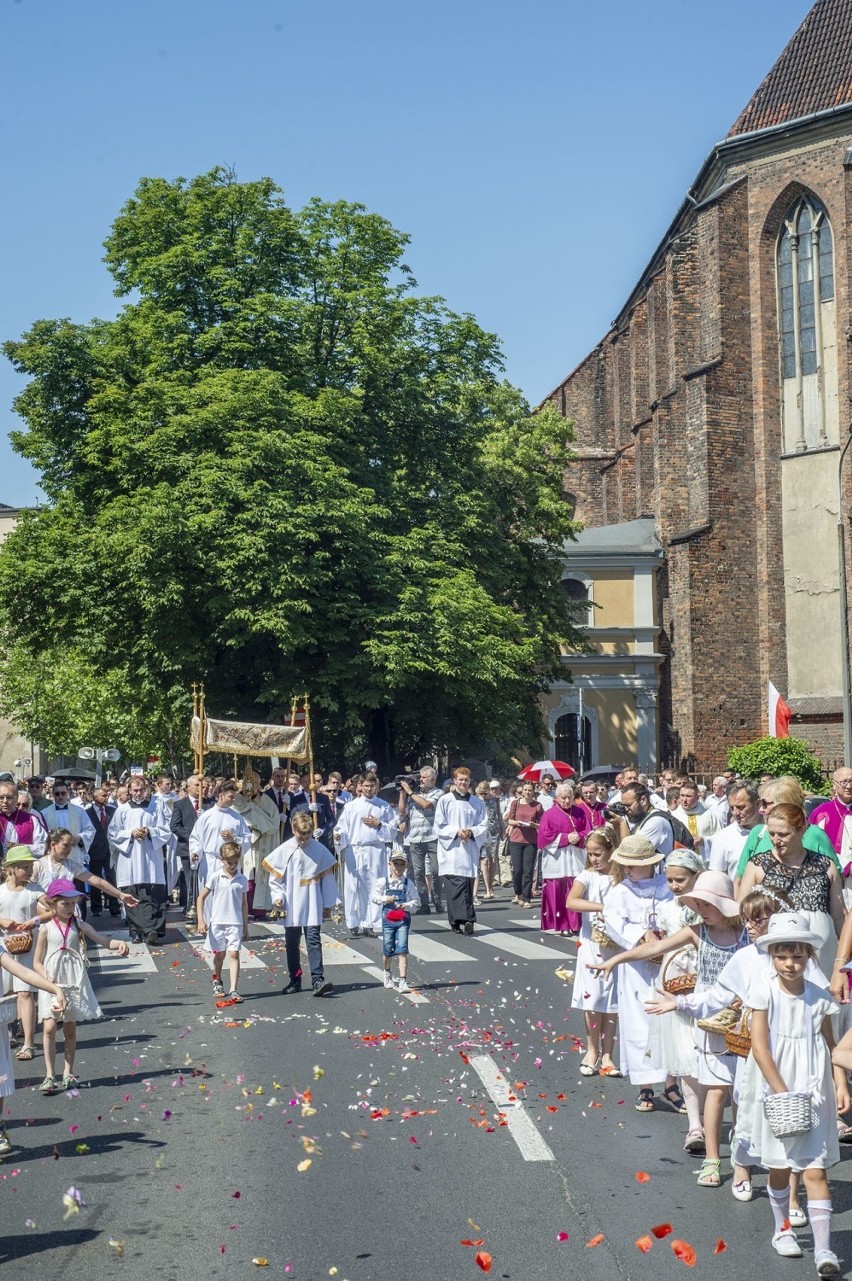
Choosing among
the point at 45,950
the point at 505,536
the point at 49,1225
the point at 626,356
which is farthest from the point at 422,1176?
the point at 626,356

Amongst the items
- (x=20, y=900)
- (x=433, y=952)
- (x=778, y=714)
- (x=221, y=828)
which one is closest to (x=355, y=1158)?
(x=20, y=900)

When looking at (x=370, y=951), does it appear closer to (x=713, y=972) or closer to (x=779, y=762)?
(x=713, y=972)

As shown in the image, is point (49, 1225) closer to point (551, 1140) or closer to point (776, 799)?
point (551, 1140)

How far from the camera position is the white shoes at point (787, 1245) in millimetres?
6055

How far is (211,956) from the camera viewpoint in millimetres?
15711

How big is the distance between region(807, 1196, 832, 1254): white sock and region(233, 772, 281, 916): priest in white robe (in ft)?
46.6

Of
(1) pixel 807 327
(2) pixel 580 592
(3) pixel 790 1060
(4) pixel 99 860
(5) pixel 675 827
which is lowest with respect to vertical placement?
(4) pixel 99 860

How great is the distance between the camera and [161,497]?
30.1m

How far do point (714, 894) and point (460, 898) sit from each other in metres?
11.5

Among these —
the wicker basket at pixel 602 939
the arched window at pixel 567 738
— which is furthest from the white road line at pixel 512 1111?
the arched window at pixel 567 738

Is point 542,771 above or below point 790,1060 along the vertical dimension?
above

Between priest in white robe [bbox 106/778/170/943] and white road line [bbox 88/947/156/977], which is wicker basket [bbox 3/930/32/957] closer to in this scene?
white road line [bbox 88/947/156/977]

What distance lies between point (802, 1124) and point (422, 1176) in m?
2.03

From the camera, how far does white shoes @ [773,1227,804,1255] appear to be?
605 centimetres
